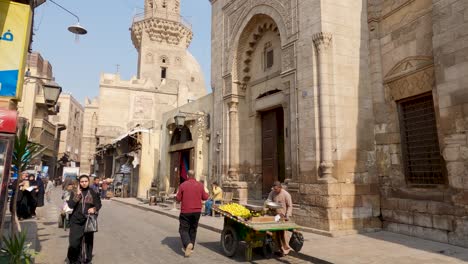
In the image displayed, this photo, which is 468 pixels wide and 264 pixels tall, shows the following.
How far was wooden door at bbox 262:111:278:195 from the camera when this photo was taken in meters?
10.8

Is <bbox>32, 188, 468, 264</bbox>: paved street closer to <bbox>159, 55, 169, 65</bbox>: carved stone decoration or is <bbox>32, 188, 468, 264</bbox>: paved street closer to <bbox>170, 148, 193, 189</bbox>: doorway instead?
<bbox>170, 148, 193, 189</bbox>: doorway

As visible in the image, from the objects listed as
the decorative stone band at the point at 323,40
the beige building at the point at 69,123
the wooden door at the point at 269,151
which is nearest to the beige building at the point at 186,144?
the wooden door at the point at 269,151

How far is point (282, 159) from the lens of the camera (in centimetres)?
1059

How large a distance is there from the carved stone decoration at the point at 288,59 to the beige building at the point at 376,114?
31 millimetres

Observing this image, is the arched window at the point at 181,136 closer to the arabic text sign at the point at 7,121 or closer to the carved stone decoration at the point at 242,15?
the carved stone decoration at the point at 242,15

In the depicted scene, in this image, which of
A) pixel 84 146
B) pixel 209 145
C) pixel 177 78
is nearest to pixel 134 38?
pixel 177 78

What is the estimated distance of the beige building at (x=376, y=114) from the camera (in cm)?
644

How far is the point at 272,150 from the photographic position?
10891 millimetres

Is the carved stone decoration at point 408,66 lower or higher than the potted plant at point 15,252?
higher

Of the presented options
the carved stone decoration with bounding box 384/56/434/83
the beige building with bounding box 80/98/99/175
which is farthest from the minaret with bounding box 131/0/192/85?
the carved stone decoration with bounding box 384/56/434/83

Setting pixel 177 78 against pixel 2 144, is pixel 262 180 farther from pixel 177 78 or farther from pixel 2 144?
pixel 177 78

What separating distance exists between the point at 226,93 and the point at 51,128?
108 feet

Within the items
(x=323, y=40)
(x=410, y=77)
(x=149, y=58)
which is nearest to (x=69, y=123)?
(x=149, y=58)

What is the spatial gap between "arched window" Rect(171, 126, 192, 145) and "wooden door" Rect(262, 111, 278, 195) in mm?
5857
